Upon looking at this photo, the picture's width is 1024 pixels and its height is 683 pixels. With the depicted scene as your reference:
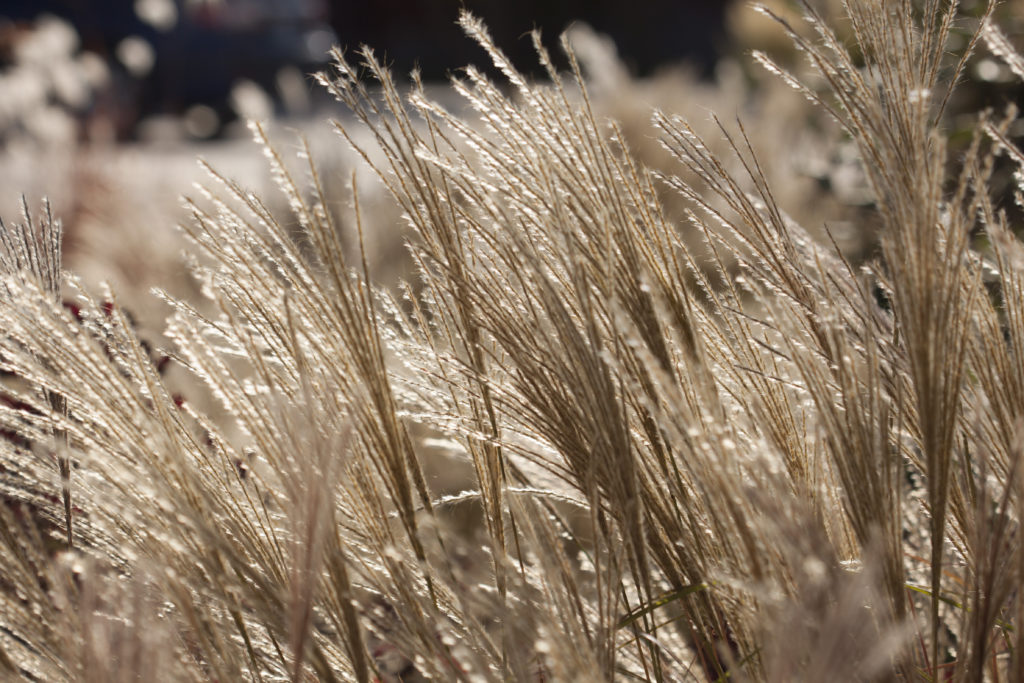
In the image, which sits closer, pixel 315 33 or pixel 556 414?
pixel 556 414

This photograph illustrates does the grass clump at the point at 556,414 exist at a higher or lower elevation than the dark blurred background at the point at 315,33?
lower

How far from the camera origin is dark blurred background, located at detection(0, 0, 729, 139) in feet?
42.2

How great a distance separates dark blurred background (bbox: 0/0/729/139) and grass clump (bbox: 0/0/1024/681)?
11.0m

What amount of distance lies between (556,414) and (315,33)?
14893 millimetres

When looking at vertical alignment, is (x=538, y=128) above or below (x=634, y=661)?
above

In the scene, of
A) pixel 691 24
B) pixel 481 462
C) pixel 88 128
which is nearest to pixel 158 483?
pixel 481 462

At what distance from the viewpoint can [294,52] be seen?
14.2 meters

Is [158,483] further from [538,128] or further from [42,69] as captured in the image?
[42,69]

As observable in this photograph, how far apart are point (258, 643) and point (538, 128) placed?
695 mm

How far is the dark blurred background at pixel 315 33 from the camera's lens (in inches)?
507

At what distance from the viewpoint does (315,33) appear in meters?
14.3

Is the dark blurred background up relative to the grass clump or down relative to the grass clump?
up

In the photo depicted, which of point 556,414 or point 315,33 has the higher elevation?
point 315,33

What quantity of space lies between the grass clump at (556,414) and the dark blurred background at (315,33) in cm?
1097
